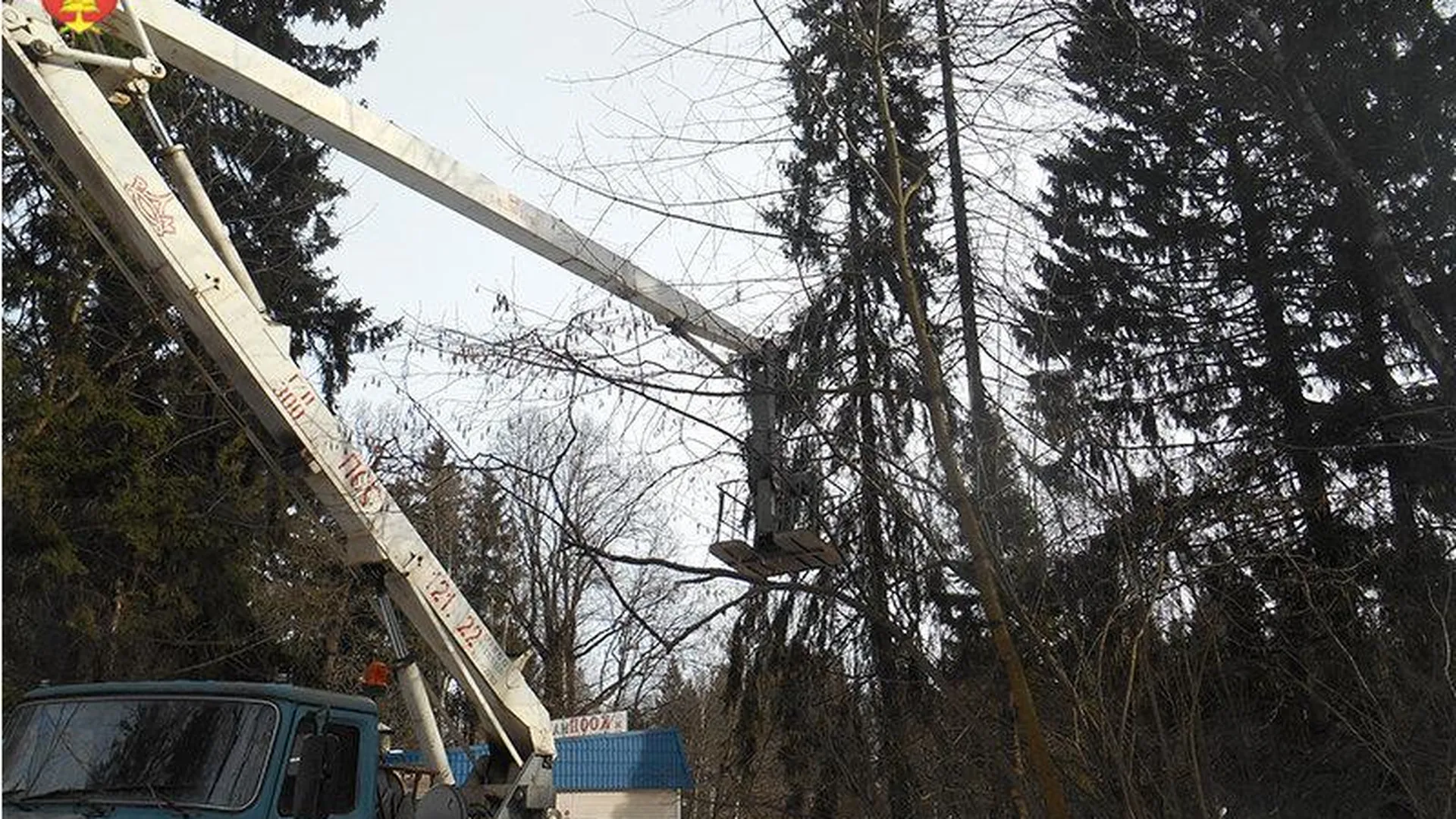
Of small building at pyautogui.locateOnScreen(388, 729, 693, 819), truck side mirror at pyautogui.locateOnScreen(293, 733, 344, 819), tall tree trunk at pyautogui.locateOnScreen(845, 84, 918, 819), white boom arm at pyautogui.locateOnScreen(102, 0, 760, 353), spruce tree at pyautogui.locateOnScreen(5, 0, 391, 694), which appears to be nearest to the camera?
truck side mirror at pyautogui.locateOnScreen(293, 733, 344, 819)

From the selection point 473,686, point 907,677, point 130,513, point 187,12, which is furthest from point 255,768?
point 130,513

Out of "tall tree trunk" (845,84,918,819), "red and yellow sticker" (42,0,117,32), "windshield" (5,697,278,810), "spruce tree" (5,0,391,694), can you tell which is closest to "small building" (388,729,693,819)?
"spruce tree" (5,0,391,694)

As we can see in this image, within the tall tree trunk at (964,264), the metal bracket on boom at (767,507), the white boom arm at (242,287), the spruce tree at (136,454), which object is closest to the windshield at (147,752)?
the white boom arm at (242,287)

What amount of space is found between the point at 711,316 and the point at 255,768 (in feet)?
13.7

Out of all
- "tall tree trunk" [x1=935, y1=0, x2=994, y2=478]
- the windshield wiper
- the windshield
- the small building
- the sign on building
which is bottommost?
the windshield wiper

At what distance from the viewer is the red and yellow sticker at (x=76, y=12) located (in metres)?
7.02

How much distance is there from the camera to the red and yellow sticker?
7016mm

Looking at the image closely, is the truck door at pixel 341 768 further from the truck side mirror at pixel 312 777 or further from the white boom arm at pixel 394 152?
the white boom arm at pixel 394 152

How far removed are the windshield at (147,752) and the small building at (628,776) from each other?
20.2 metres

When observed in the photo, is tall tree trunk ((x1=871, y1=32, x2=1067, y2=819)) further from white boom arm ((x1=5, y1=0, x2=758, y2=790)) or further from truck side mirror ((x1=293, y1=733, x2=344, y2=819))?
truck side mirror ((x1=293, y1=733, x2=344, y2=819))

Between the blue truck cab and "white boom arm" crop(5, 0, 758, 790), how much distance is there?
1.90 metres

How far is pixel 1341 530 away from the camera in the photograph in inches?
466

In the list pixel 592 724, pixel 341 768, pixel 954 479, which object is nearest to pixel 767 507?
pixel 954 479

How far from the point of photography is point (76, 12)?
23.1ft
